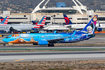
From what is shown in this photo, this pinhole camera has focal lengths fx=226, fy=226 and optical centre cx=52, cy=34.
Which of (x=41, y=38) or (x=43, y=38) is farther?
(x=43, y=38)

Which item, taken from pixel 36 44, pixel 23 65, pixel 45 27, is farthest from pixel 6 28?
pixel 23 65

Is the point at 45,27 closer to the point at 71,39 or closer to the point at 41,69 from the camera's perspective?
the point at 71,39

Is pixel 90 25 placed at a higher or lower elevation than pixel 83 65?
higher

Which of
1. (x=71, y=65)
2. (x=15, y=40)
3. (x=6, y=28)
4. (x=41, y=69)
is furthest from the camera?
(x=6, y=28)

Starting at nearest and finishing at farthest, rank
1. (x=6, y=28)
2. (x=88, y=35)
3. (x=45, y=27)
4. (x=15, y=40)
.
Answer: (x=15, y=40)
(x=88, y=35)
(x=6, y=28)
(x=45, y=27)

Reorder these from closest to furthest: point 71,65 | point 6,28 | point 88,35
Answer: point 71,65 → point 88,35 → point 6,28

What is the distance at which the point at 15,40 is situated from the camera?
5797cm

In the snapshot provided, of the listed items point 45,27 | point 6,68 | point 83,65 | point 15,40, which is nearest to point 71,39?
point 15,40

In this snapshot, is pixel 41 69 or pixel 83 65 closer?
pixel 41 69

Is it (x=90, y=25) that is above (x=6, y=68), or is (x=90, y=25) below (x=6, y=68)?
above

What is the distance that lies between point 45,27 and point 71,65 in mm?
113724

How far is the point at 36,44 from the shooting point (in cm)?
6019

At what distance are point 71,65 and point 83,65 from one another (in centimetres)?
170

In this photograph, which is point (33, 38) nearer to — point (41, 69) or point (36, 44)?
point (36, 44)
